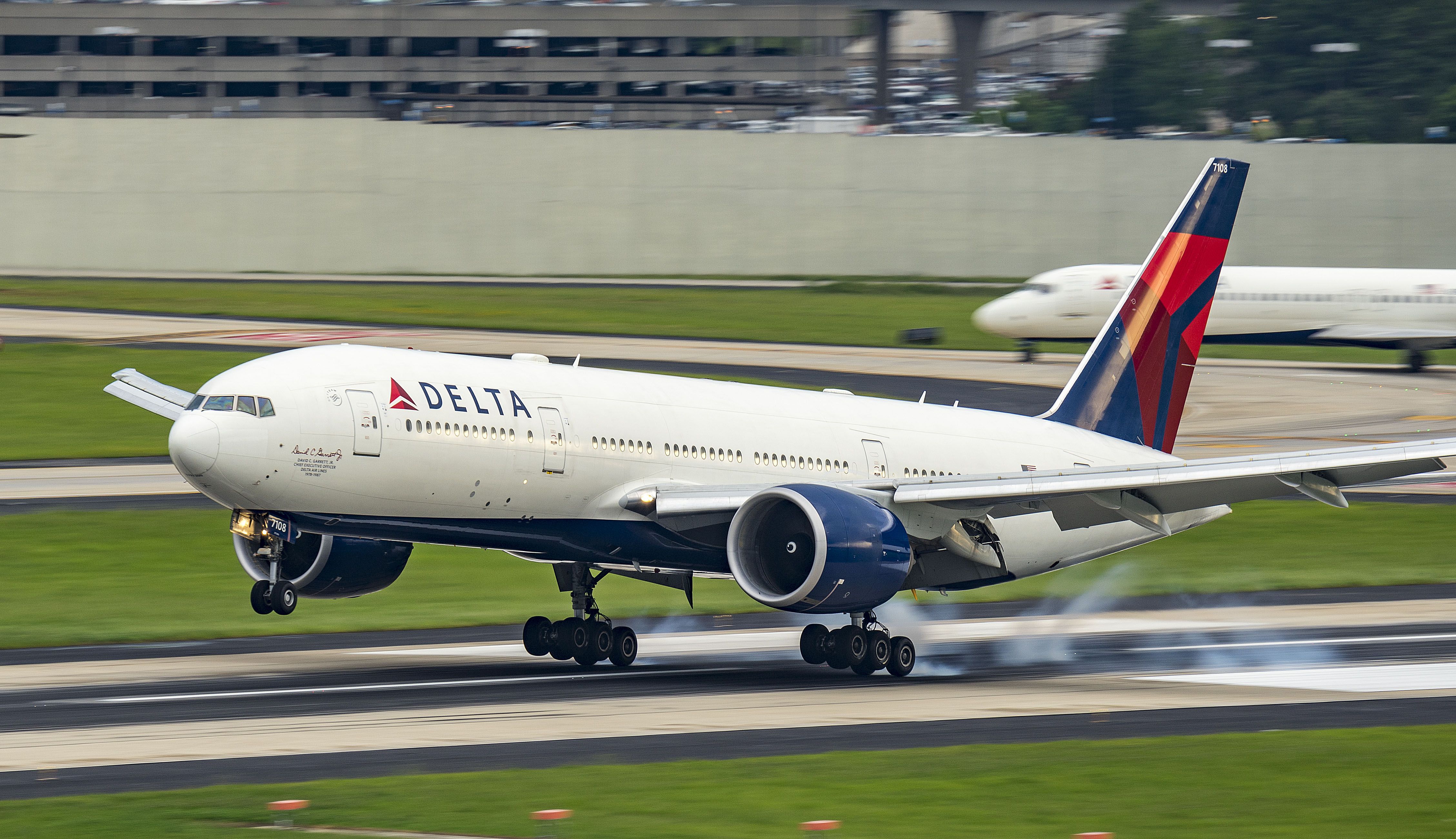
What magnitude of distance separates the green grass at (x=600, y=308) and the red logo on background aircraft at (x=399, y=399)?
5647cm

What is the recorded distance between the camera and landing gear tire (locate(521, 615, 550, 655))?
99.9 feet

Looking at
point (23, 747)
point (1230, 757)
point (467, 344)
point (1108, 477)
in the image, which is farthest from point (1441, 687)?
point (467, 344)

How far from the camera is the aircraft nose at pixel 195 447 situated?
24.5 m

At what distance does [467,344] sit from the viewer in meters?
74.1

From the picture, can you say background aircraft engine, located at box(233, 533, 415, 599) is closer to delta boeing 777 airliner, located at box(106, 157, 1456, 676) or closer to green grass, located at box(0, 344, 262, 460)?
delta boeing 777 airliner, located at box(106, 157, 1456, 676)

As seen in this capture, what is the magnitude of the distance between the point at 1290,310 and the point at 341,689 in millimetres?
63350

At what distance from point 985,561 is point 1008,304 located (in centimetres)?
5162

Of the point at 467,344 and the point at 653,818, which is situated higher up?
the point at 467,344

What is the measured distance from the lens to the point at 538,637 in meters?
30.5

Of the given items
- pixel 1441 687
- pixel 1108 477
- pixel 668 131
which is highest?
pixel 668 131

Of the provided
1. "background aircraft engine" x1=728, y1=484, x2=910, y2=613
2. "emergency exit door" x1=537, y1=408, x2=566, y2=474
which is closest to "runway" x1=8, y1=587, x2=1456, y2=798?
"background aircraft engine" x1=728, y1=484, x2=910, y2=613

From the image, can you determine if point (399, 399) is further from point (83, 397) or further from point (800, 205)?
point (800, 205)

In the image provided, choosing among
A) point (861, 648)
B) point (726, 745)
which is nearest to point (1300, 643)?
point (861, 648)

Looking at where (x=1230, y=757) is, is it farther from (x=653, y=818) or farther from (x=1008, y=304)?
(x=1008, y=304)
